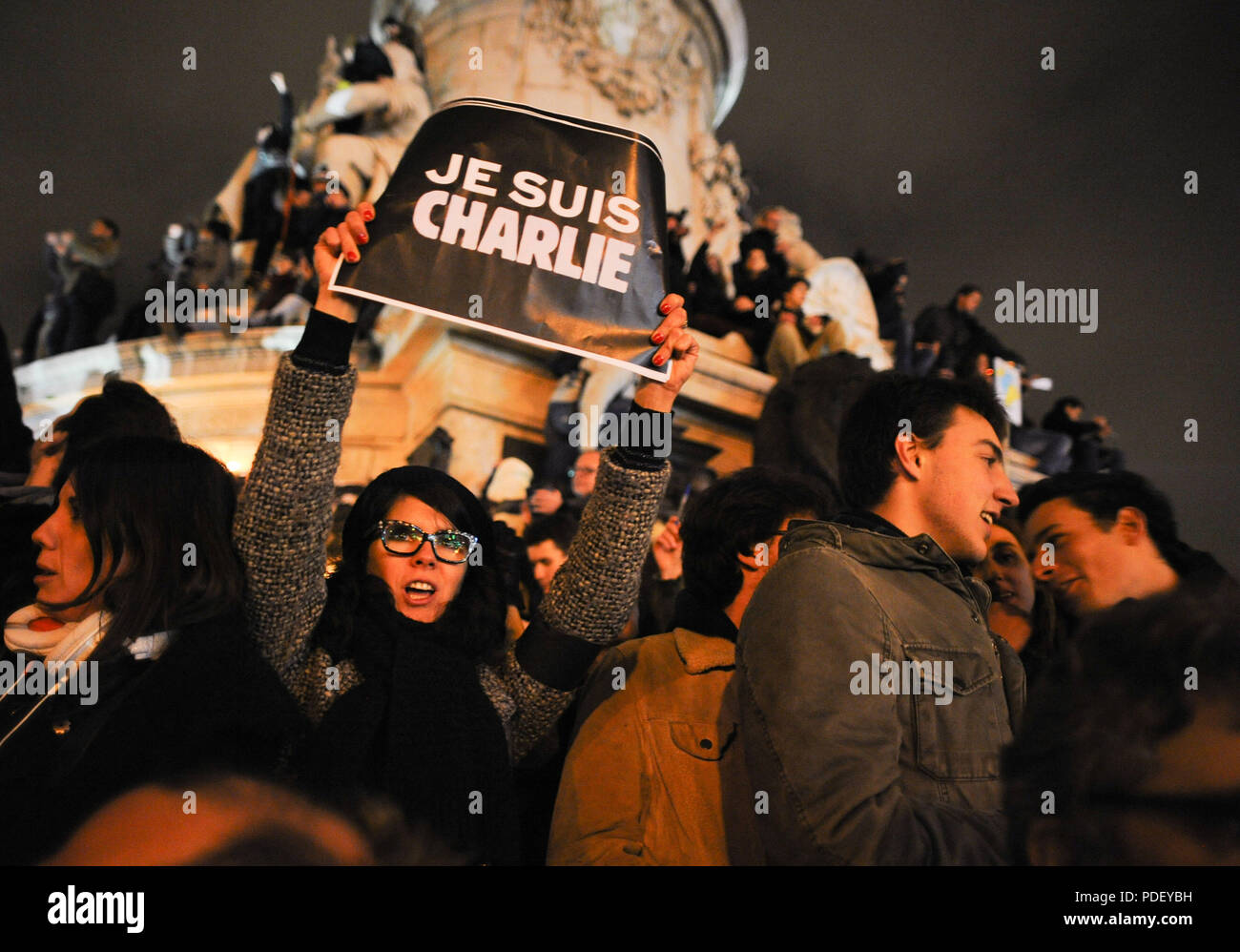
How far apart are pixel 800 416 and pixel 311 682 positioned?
5.87 metres

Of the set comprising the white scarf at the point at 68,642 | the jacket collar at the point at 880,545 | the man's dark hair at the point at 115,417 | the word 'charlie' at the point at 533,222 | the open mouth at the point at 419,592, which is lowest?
the white scarf at the point at 68,642

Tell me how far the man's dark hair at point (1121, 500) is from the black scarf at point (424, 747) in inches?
72.5

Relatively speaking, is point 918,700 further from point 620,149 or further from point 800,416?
point 800,416

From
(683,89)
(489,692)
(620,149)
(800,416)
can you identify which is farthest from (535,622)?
(683,89)

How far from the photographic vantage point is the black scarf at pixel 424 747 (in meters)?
2.41

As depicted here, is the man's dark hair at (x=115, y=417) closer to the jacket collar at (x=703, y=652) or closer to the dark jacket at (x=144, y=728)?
the dark jacket at (x=144, y=728)

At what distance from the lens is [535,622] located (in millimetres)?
2889

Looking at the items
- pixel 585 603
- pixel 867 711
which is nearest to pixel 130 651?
pixel 585 603

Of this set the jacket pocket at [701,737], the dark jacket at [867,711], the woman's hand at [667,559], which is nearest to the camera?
the dark jacket at [867,711]

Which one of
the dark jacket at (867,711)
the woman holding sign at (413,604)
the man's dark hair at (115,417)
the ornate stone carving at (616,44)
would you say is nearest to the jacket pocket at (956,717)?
the dark jacket at (867,711)

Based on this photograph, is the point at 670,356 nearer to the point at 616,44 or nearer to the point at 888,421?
the point at 888,421

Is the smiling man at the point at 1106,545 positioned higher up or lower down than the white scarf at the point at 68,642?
higher up

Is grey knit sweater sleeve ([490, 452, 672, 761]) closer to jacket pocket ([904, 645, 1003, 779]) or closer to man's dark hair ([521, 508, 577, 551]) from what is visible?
jacket pocket ([904, 645, 1003, 779])

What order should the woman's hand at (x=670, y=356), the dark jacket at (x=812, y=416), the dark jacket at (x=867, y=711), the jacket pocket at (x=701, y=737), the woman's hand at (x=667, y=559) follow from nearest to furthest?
the dark jacket at (x=867, y=711) < the jacket pocket at (x=701, y=737) < the woman's hand at (x=670, y=356) < the woman's hand at (x=667, y=559) < the dark jacket at (x=812, y=416)
